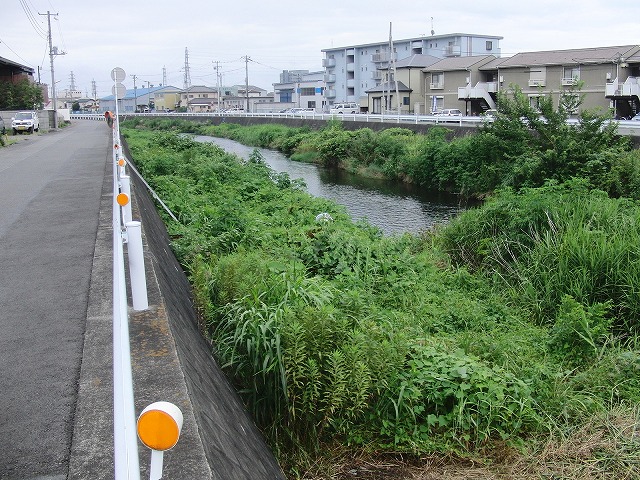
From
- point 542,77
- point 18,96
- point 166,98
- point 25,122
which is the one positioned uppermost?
point 166,98

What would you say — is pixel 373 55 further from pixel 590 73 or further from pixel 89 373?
pixel 89 373

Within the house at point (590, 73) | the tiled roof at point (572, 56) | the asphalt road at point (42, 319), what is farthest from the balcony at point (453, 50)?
the asphalt road at point (42, 319)

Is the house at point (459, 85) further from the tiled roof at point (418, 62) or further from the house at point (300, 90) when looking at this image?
the house at point (300, 90)

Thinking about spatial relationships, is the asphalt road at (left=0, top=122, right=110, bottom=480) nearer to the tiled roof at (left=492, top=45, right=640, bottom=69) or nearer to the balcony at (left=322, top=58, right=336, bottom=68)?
the tiled roof at (left=492, top=45, right=640, bottom=69)

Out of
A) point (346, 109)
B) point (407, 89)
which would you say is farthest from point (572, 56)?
point (346, 109)

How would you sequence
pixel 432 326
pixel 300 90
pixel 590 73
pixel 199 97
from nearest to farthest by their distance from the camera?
pixel 432 326 < pixel 590 73 < pixel 300 90 < pixel 199 97

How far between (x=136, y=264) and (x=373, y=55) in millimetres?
75378

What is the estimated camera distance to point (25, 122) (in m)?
33.3

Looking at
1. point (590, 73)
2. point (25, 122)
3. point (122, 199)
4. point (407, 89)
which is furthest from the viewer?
point (407, 89)

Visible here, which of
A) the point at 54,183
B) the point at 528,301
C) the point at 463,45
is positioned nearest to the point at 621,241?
the point at 528,301

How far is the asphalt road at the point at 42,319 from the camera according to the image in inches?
127

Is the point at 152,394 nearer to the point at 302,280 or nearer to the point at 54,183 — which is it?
the point at 302,280

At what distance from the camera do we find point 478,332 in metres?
7.84

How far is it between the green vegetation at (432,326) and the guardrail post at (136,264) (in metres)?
1.13
